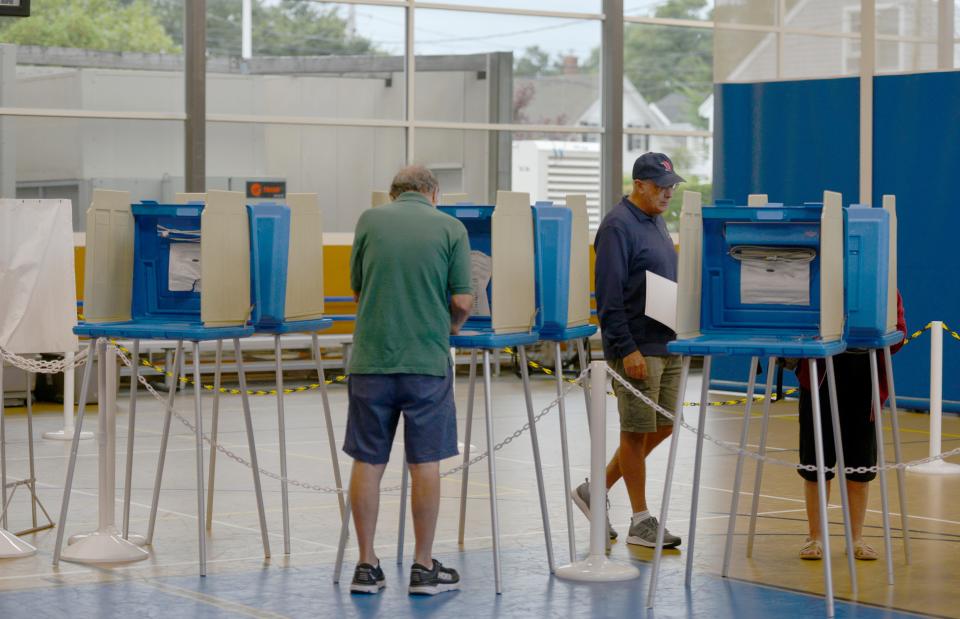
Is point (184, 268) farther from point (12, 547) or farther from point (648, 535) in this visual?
point (648, 535)

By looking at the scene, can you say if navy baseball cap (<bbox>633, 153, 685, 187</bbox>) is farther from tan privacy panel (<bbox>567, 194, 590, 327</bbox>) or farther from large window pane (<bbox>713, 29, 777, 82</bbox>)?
large window pane (<bbox>713, 29, 777, 82</bbox>)

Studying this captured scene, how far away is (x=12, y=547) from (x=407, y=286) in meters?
2.49

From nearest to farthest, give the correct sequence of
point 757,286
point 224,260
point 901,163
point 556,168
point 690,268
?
point 690,268 < point 757,286 < point 224,260 < point 901,163 < point 556,168

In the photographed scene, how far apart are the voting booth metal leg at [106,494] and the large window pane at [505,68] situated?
41.3 feet

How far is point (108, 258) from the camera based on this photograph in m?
7.22

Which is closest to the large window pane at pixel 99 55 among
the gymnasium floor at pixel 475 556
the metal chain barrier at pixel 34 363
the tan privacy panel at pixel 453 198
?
the gymnasium floor at pixel 475 556

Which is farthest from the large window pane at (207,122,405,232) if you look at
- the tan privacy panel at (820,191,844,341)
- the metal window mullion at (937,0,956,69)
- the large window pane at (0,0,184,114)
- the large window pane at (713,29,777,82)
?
the tan privacy panel at (820,191,844,341)

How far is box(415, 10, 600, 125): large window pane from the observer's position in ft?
64.0

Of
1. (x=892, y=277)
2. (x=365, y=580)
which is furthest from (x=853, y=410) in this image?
Answer: (x=365, y=580)

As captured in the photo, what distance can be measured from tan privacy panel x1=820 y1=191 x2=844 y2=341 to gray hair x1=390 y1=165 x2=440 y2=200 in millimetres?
1598

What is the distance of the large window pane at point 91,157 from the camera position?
17.0 meters

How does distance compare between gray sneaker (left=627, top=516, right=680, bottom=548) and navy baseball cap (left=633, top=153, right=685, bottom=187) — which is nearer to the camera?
navy baseball cap (left=633, top=153, right=685, bottom=187)

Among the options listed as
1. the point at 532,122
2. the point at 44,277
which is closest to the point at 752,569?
the point at 44,277

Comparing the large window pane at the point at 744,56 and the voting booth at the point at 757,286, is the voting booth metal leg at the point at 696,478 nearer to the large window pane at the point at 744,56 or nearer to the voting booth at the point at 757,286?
the voting booth at the point at 757,286
